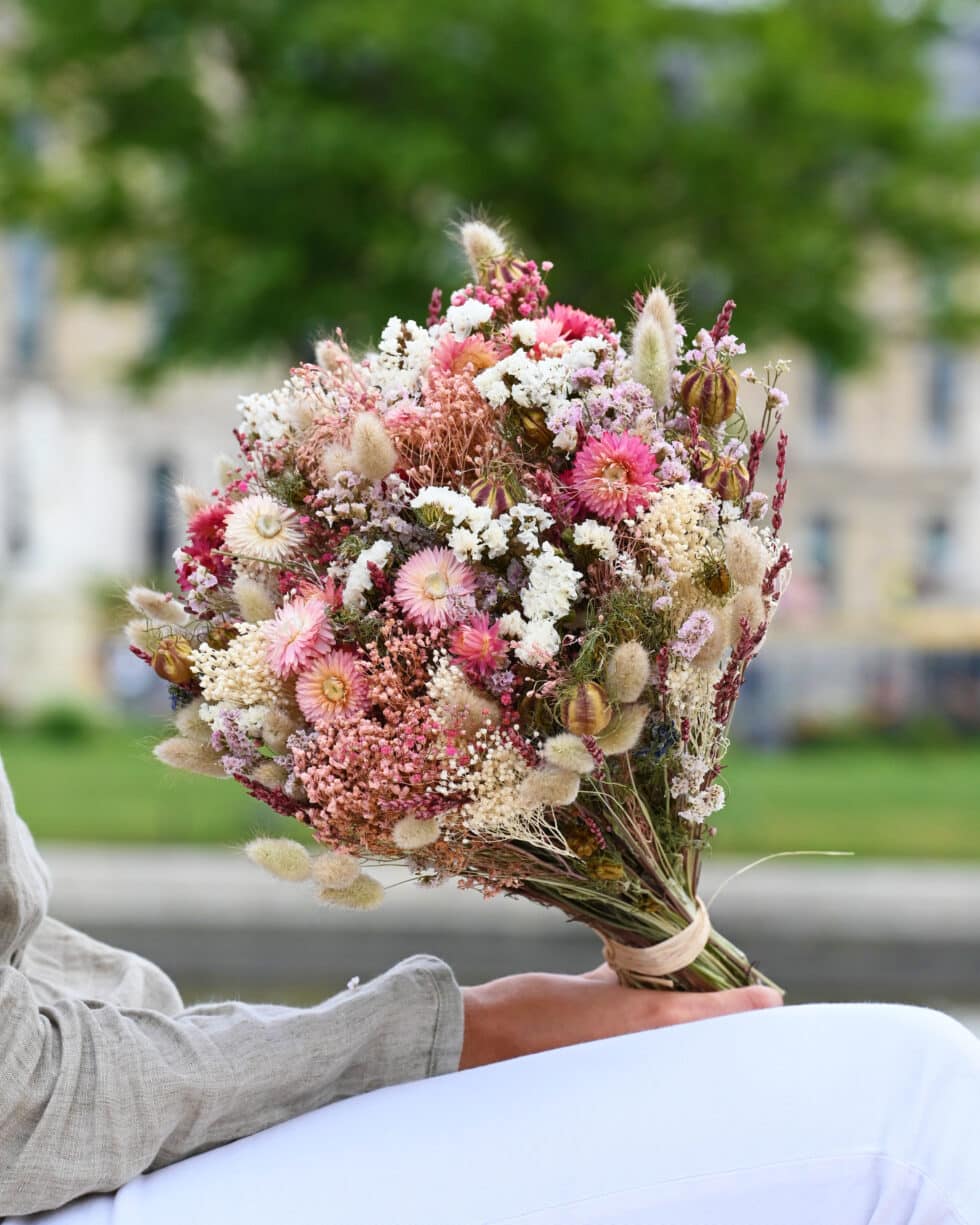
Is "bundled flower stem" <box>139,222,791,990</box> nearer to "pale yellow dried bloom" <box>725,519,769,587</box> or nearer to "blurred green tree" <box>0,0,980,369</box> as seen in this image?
"pale yellow dried bloom" <box>725,519,769,587</box>

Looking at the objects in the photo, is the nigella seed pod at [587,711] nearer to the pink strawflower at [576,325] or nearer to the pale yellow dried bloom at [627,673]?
the pale yellow dried bloom at [627,673]

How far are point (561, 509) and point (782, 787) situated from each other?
371 inches

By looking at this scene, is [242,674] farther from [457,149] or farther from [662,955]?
[457,149]

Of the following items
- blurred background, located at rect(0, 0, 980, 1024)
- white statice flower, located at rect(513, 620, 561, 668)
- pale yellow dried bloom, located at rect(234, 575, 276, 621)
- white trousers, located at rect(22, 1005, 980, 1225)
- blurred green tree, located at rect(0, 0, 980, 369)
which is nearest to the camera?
white trousers, located at rect(22, 1005, 980, 1225)

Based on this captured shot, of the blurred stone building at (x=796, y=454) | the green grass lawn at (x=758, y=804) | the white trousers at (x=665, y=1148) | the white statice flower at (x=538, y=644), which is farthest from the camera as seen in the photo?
the blurred stone building at (x=796, y=454)

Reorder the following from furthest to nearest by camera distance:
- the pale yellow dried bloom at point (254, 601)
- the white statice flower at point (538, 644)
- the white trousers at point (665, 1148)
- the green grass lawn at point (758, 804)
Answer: the green grass lawn at point (758, 804), the pale yellow dried bloom at point (254, 601), the white statice flower at point (538, 644), the white trousers at point (665, 1148)

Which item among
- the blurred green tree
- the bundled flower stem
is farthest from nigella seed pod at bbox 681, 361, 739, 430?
the blurred green tree

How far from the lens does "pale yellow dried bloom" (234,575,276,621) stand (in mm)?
1439

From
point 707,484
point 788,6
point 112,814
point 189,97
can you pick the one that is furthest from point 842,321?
point 707,484

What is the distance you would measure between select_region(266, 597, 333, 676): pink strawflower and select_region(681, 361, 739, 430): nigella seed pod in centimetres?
38

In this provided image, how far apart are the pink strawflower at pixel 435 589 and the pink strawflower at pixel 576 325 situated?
11.3 inches

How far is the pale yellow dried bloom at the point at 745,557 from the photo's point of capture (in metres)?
1.35

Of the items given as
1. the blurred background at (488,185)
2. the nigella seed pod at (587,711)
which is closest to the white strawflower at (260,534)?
the nigella seed pod at (587,711)

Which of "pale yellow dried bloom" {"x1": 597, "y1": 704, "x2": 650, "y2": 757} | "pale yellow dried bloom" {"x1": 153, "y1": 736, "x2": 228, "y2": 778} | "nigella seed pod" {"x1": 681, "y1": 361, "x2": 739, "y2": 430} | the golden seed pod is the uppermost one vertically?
"nigella seed pod" {"x1": 681, "y1": 361, "x2": 739, "y2": 430}
